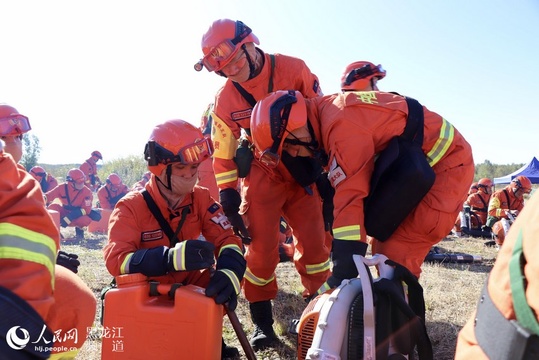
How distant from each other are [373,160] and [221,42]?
1.57 meters

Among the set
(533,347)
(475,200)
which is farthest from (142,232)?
(475,200)

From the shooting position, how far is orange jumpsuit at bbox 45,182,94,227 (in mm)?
13414

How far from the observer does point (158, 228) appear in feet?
9.82

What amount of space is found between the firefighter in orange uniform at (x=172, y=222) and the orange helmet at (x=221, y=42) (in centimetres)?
81

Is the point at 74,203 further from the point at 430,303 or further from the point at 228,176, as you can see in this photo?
the point at 430,303

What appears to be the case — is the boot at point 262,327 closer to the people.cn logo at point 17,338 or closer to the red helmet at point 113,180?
the people.cn logo at point 17,338

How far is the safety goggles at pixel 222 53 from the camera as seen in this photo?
11.8 ft

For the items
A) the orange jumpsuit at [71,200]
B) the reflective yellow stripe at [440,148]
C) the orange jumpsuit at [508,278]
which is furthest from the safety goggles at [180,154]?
the orange jumpsuit at [71,200]

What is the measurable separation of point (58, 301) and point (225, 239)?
1.40 m

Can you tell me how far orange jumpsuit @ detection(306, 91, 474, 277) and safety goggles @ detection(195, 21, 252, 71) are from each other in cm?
91

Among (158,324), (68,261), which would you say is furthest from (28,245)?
(68,261)

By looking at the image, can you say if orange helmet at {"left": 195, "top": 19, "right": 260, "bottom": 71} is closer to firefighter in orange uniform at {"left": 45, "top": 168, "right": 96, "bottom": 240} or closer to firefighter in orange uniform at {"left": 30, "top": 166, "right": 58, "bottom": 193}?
firefighter in orange uniform at {"left": 45, "top": 168, "right": 96, "bottom": 240}

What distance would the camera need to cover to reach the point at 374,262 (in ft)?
7.54

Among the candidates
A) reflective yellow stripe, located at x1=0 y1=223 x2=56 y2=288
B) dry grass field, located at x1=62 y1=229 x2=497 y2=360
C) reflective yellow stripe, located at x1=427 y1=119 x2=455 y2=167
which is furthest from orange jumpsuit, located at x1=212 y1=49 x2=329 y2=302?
reflective yellow stripe, located at x1=0 y1=223 x2=56 y2=288
